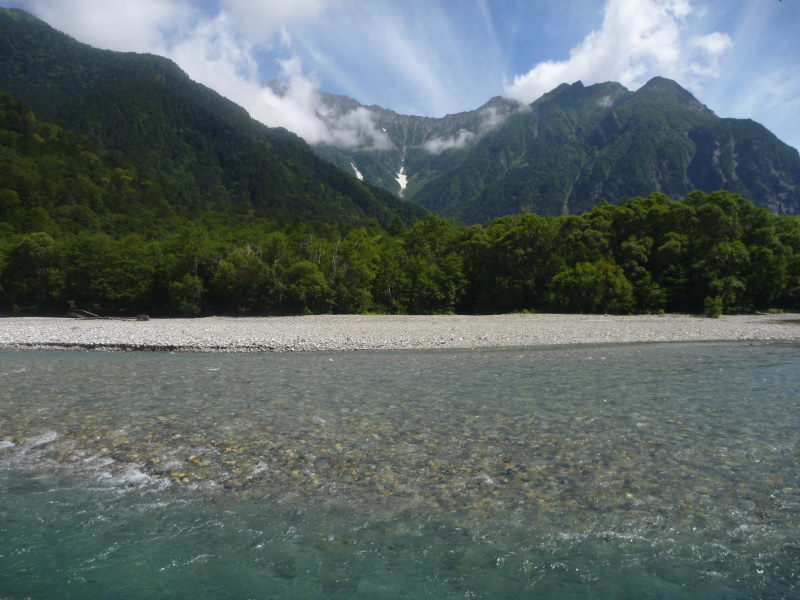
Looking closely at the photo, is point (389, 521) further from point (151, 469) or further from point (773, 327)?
point (773, 327)

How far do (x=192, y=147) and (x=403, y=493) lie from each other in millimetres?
192685

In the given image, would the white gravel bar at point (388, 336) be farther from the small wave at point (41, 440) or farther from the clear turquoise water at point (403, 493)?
the small wave at point (41, 440)

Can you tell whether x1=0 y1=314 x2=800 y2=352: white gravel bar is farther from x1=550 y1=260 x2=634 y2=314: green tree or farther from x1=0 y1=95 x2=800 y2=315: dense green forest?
x1=0 y1=95 x2=800 y2=315: dense green forest

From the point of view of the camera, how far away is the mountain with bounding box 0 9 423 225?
149000 millimetres

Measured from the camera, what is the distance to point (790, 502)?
6.42 metres

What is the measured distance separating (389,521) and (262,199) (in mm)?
160198

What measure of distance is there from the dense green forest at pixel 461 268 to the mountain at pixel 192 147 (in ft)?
240

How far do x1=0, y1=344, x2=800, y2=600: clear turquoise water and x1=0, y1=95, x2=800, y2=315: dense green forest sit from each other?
38477mm

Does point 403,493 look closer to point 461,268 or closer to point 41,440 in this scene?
point 41,440

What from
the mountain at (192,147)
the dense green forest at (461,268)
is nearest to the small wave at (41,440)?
the dense green forest at (461,268)

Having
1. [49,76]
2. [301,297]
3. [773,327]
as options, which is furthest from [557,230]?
[49,76]

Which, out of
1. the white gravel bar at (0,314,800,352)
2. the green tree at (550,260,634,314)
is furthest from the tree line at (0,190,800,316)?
the white gravel bar at (0,314,800,352)

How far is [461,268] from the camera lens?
195 ft

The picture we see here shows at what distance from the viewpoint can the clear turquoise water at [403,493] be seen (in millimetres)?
4879
